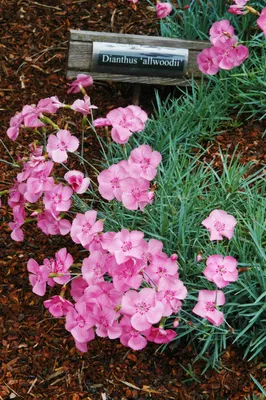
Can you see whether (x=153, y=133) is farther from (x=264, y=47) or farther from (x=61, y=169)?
(x=264, y=47)

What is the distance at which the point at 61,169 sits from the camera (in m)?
2.92

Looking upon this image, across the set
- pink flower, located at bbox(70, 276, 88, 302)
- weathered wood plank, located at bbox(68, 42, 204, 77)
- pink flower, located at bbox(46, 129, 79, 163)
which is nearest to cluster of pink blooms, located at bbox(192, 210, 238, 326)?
pink flower, located at bbox(70, 276, 88, 302)

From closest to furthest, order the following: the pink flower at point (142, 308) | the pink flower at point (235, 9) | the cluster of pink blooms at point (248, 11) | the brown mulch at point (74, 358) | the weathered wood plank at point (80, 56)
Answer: the pink flower at point (142, 308) → the brown mulch at point (74, 358) → the cluster of pink blooms at point (248, 11) → the pink flower at point (235, 9) → the weathered wood plank at point (80, 56)

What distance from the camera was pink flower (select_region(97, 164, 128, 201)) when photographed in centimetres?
208

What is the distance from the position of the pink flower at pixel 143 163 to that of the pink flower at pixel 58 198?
19 centimetres

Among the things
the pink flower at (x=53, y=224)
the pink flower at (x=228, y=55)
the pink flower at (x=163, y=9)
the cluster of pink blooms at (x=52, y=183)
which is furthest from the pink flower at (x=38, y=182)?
the pink flower at (x=163, y=9)

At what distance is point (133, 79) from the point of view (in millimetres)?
3025

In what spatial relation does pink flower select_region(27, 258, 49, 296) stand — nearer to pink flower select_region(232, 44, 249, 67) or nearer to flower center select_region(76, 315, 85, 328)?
flower center select_region(76, 315, 85, 328)

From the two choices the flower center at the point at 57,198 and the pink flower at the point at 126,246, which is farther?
the flower center at the point at 57,198

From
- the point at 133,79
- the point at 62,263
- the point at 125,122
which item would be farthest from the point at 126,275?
the point at 133,79

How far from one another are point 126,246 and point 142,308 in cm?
16

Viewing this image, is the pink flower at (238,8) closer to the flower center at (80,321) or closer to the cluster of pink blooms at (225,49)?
the cluster of pink blooms at (225,49)

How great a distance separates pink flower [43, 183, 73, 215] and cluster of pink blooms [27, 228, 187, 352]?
0.07m

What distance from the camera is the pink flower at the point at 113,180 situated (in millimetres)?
2080
